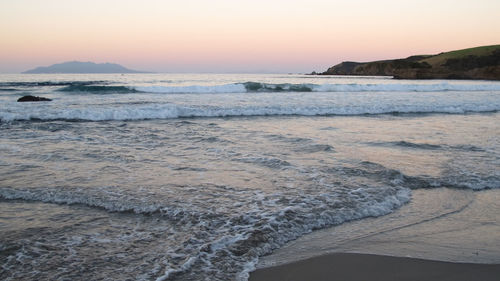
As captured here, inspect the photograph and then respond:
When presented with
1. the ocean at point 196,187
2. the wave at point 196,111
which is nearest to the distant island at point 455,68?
the wave at point 196,111

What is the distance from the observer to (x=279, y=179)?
5.41 meters

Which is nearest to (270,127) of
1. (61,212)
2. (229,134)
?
(229,134)

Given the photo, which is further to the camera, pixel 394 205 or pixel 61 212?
pixel 394 205

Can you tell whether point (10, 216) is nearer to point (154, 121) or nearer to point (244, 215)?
point (244, 215)

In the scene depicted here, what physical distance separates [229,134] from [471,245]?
6975mm

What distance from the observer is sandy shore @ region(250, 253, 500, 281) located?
9.46 feet

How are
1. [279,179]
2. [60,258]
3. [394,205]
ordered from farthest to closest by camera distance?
[279,179]
[394,205]
[60,258]

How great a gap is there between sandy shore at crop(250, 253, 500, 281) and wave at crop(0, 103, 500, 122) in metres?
11.7

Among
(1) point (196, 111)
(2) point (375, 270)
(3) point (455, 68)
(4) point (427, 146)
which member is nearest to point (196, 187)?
(2) point (375, 270)

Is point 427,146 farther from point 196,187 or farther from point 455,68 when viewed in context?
point 455,68

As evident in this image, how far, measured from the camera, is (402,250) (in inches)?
131

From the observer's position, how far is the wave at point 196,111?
13.3m

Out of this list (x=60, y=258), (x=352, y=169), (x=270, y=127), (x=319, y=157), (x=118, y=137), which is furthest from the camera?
(x=270, y=127)

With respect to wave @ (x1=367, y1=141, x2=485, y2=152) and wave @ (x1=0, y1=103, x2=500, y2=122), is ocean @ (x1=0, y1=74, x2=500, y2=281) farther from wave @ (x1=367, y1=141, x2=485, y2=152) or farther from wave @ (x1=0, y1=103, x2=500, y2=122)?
wave @ (x1=0, y1=103, x2=500, y2=122)
